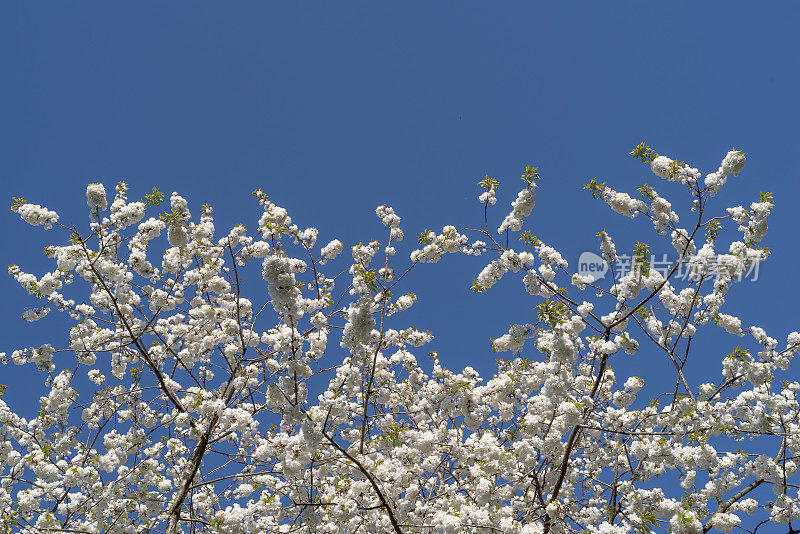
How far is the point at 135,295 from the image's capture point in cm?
716

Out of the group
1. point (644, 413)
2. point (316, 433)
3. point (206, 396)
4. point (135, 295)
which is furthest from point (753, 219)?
point (135, 295)

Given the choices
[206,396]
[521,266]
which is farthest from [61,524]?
[521,266]

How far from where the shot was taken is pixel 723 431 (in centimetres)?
575

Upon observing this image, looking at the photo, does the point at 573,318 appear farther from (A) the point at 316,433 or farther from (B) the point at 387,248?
(A) the point at 316,433

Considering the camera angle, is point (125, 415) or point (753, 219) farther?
point (125, 415)

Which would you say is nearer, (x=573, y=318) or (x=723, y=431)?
(x=723, y=431)

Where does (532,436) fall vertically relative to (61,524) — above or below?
above

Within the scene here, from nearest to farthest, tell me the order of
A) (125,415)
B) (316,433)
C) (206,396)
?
(316,433) < (206,396) < (125,415)

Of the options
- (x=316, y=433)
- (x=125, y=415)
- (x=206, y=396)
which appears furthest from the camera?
(x=125, y=415)

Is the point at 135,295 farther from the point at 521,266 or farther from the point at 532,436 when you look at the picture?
the point at 532,436

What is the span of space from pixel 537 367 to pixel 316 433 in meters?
3.23

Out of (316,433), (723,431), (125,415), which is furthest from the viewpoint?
(125,415)

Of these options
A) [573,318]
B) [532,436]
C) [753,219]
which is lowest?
[532,436]

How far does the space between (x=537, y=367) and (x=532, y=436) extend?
40.6 inches
